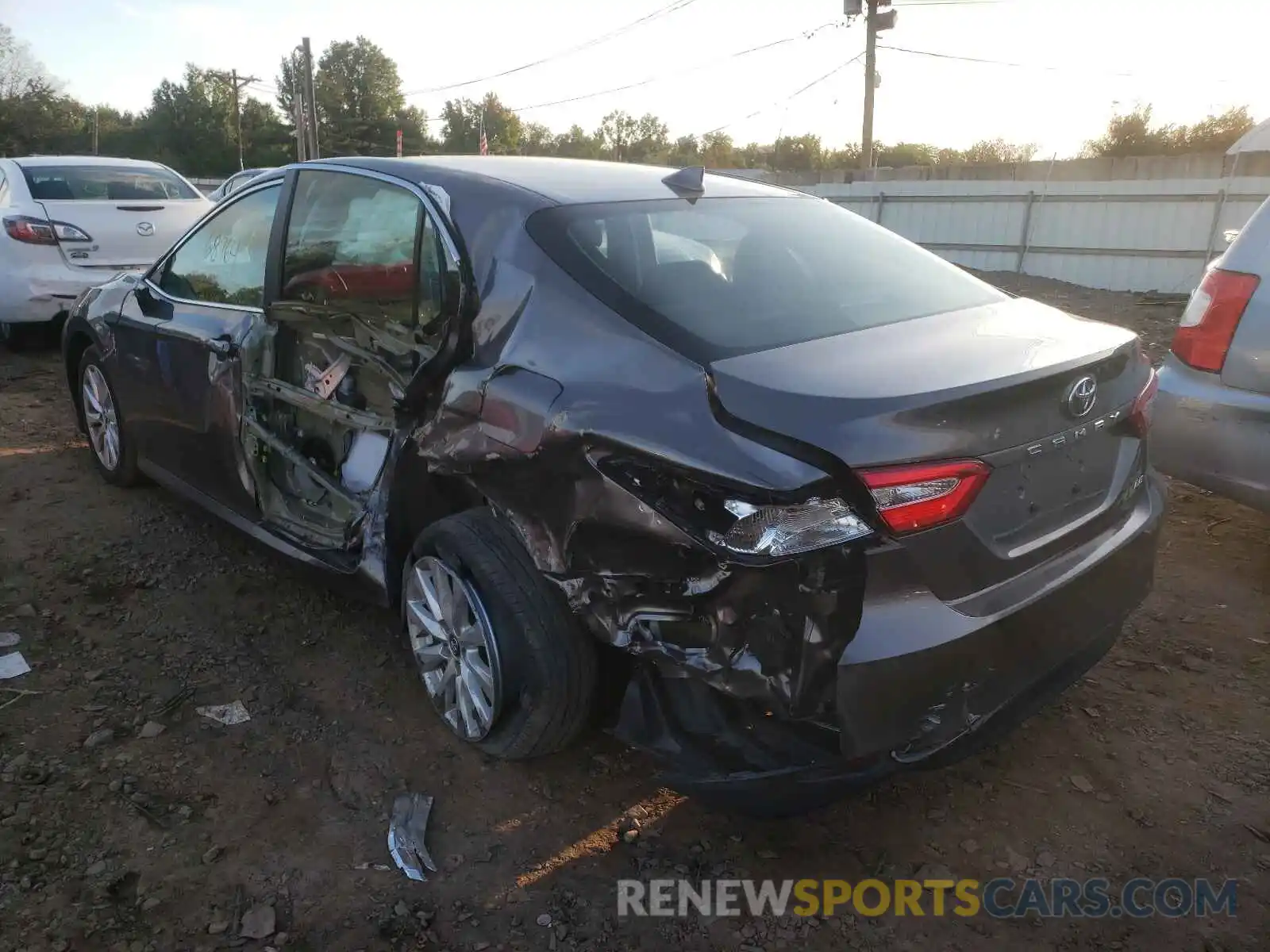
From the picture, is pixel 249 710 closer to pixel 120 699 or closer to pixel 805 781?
pixel 120 699

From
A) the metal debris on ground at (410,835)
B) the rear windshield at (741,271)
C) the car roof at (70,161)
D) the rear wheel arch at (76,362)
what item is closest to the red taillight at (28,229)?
the car roof at (70,161)

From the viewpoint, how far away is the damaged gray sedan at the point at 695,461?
188cm

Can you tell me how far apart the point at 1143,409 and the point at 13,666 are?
11.9 feet

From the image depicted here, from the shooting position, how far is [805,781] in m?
1.96

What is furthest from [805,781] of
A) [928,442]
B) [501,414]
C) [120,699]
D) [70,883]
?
[120,699]

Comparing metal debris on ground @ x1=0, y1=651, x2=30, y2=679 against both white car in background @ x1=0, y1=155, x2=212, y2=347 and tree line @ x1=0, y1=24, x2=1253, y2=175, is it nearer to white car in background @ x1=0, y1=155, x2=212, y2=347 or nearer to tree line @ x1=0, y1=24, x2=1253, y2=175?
white car in background @ x1=0, y1=155, x2=212, y2=347

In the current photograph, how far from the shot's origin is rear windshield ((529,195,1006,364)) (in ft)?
7.50

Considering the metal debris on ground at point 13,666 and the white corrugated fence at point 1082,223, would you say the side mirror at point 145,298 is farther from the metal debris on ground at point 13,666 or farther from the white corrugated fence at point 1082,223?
the white corrugated fence at point 1082,223

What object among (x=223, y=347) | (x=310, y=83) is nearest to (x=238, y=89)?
(x=310, y=83)

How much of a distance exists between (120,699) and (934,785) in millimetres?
2515

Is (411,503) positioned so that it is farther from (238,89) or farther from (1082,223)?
(238,89)

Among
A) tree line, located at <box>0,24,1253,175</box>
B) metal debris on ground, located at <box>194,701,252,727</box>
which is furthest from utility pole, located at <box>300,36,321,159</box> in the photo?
metal debris on ground, located at <box>194,701,252,727</box>

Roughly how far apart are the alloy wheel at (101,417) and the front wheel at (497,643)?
104 inches

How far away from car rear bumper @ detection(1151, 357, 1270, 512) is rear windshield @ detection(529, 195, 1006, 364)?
109 cm
